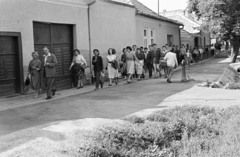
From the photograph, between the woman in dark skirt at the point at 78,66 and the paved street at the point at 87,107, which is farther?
the woman in dark skirt at the point at 78,66

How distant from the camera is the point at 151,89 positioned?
495 inches

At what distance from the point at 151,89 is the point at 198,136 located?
6128mm

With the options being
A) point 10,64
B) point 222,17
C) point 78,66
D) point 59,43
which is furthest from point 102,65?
point 222,17

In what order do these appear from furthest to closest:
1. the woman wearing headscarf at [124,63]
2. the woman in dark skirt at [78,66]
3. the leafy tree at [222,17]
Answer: the leafy tree at [222,17] < the woman wearing headscarf at [124,63] < the woman in dark skirt at [78,66]

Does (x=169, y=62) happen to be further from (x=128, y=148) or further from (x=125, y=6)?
(x=128, y=148)

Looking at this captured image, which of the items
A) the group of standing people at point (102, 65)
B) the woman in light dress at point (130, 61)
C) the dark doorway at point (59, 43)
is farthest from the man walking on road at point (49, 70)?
the woman in light dress at point (130, 61)

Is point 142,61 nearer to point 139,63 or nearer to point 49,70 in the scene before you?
point 139,63

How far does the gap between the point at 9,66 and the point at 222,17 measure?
16861mm

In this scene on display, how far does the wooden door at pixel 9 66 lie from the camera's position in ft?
35.8

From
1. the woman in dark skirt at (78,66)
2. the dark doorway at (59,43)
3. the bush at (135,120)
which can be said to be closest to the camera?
the bush at (135,120)

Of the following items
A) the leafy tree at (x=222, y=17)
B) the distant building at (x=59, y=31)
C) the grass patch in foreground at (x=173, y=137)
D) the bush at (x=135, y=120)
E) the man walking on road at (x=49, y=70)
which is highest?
the leafy tree at (x=222, y=17)

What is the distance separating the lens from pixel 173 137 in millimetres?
6469

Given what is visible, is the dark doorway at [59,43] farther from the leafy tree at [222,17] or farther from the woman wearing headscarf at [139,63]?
the leafy tree at [222,17]

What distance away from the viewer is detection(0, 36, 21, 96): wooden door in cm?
1090
